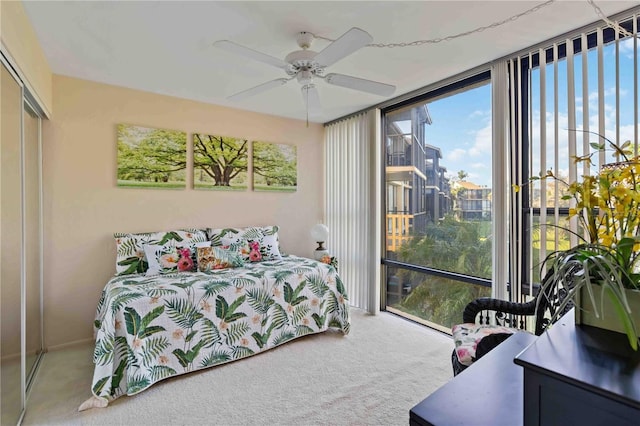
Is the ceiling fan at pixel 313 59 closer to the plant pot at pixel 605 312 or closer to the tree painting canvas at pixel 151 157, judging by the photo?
the tree painting canvas at pixel 151 157

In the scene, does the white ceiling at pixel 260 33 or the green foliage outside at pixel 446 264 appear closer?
the white ceiling at pixel 260 33

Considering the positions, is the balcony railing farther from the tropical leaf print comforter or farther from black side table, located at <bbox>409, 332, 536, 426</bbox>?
black side table, located at <bbox>409, 332, 536, 426</bbox>

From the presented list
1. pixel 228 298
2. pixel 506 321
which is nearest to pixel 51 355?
pixel 228 298

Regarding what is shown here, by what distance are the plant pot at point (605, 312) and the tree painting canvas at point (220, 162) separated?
3586 mm

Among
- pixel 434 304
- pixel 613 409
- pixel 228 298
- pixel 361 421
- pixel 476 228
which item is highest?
pixel 476 228

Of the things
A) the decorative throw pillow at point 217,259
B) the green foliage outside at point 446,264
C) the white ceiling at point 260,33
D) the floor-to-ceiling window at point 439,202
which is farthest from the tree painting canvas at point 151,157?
the green foliage outside at point 446,264

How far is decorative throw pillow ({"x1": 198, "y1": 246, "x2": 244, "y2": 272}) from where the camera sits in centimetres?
322

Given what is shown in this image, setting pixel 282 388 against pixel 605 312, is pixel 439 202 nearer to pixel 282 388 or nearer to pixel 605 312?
pixel 282 388

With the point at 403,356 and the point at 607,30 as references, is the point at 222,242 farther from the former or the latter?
the point at 607,30

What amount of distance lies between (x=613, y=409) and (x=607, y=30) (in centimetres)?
257

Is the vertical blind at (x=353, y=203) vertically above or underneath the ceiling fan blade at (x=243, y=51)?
underneath

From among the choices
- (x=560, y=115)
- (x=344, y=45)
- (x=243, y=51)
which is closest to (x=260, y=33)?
(x=243, y=51)

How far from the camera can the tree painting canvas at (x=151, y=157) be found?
3.28m

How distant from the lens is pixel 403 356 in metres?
2.80
